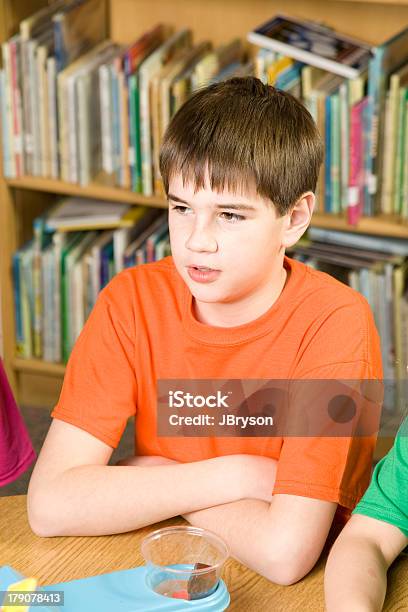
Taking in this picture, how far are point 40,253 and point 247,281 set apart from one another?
1632 millimetres

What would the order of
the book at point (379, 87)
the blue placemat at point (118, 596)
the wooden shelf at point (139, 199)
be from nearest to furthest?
the blue placemat at point (118, 596)
the book at point (379, 87)
the wooden shelf at point (139, 199)

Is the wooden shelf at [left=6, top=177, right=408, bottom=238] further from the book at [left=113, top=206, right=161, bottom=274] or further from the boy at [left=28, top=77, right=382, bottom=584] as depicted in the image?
the boy at [left=28, top=77, right=382, bottom=584]

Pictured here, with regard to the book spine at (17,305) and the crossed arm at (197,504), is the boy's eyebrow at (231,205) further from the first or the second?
the book spine at (17,305)

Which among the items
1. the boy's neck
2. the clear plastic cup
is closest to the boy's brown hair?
the boy's neck

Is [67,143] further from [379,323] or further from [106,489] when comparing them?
[106,489]

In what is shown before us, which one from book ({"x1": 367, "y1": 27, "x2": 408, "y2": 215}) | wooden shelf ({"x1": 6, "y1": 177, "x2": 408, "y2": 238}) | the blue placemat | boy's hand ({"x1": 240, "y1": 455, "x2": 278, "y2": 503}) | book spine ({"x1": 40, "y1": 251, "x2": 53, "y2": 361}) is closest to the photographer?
the blue placemat

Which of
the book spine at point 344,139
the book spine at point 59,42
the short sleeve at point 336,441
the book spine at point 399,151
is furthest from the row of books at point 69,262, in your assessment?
the short sleeve at point 336,441

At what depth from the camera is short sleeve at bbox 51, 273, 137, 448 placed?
1.37 metres

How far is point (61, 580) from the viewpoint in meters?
1.12

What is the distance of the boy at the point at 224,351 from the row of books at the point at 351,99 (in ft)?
3.36

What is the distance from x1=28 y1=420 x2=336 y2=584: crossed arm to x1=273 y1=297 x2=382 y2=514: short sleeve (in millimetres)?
24

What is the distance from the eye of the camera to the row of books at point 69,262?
2.76m

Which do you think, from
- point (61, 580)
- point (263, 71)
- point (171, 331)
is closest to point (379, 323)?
point (263, 71)

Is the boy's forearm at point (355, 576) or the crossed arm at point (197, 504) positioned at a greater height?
the boy's forearm at point (355, 576)
